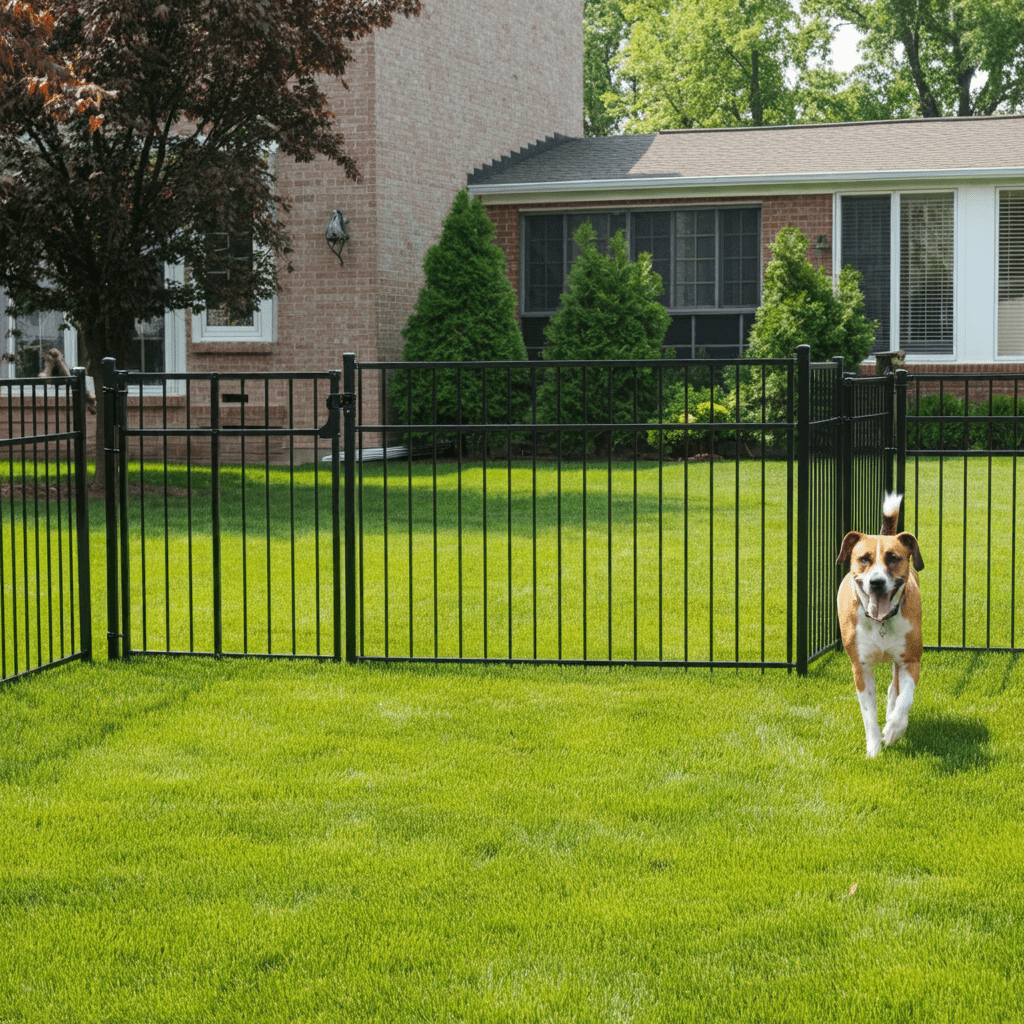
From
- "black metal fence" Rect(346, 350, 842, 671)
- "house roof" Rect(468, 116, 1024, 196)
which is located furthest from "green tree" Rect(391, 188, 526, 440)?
"house roof" Rect(468, 116, 1024, 196)

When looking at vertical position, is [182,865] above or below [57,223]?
below

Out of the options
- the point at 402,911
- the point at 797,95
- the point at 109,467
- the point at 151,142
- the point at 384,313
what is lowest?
the point at 402,911

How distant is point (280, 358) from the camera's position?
2006 cm

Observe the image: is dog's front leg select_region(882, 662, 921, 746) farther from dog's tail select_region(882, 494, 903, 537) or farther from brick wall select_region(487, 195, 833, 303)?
brick wall select_region(487, 195, 833, 303)

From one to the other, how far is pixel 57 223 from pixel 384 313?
5799 mm

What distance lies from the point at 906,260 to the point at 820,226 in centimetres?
143

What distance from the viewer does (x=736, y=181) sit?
68.4 feet

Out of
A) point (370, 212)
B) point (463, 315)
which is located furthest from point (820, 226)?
point (370, 212)

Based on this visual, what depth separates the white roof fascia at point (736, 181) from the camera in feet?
66.7

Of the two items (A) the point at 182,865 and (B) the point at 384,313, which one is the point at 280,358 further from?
(A) the point at 182,865

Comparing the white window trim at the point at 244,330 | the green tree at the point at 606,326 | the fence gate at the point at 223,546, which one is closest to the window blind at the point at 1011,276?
the green tree at the point at 606,326

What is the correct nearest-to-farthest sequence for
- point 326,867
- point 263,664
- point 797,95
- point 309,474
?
point 326,867, point 263,664, point 309,474, point 797,95

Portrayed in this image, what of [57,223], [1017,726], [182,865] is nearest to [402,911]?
[182,865]

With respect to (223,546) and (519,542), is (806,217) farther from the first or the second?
(223,546)
